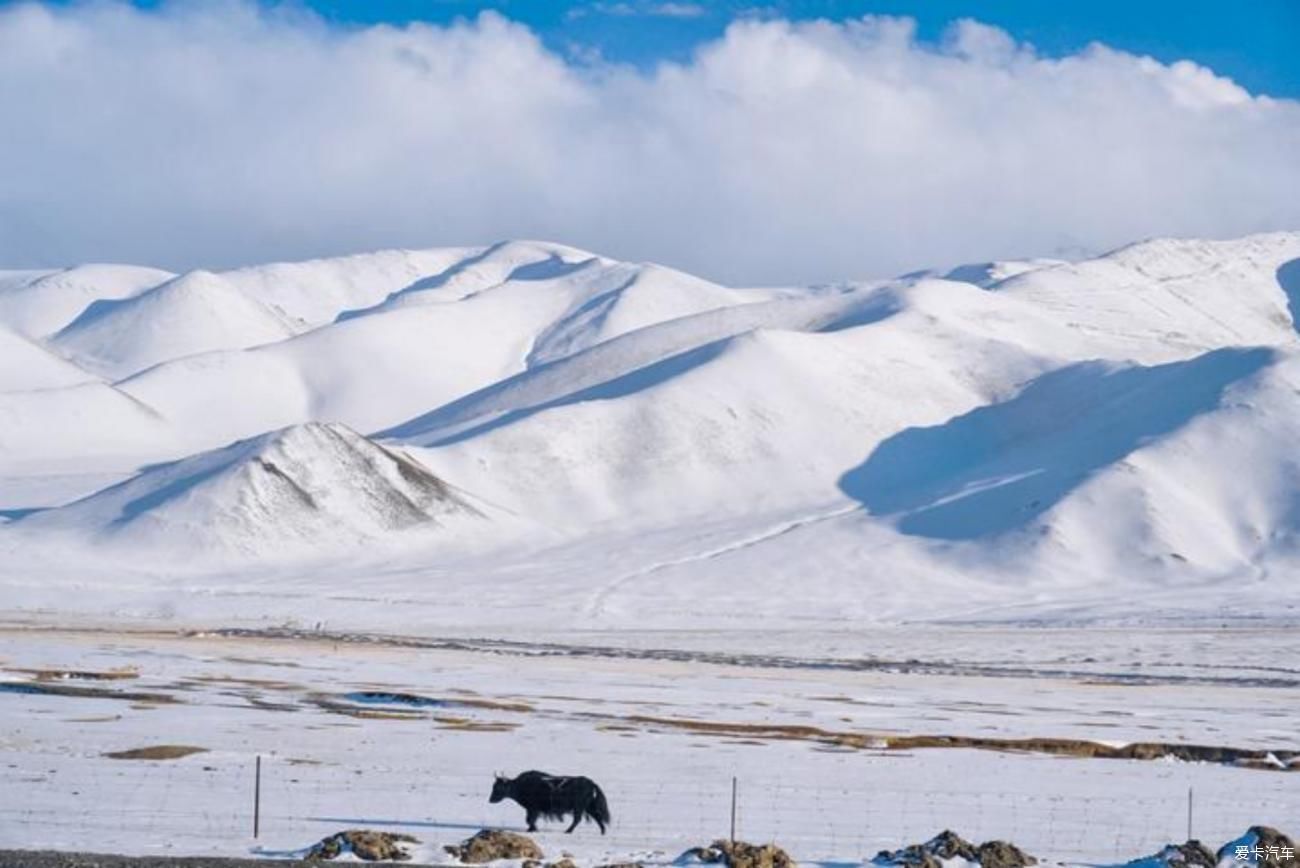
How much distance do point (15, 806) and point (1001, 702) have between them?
39354mm

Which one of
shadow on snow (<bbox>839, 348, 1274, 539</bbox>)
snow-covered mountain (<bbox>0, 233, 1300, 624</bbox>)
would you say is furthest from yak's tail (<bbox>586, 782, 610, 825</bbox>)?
shadow on snow (<bbox>839, 348, 1274, 539</bbox>)

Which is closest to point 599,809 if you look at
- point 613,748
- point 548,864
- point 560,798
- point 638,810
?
point 560,798

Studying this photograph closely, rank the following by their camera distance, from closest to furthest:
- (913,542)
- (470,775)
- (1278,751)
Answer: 1. (470,775)
2. (1278,751)
3. (913,542)

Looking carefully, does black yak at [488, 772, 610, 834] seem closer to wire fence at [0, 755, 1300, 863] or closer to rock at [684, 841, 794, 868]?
wire fence at [0, 755, 1300, 863]

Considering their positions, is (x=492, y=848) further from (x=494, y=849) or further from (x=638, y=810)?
(x=638, y=810)

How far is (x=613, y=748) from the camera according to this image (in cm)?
3997

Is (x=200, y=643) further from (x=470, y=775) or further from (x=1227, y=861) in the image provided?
(x=1227, y=861)

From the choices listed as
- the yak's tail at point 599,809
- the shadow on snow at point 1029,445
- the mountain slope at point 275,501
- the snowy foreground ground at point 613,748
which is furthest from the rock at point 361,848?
the shadow on snow at point 1029,445

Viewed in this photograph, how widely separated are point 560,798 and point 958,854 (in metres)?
5.93

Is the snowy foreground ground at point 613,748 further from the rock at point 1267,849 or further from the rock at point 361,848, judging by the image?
the rock at point 1267,849

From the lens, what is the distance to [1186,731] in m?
50.6

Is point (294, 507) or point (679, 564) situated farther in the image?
point (294, 507)

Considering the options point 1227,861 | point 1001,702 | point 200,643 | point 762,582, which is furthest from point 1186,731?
point 762,582

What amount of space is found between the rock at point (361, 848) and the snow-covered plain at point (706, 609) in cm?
149
